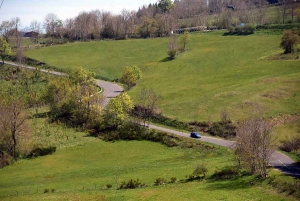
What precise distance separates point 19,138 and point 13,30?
141 meters

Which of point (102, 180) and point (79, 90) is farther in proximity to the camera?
point (79, 90)

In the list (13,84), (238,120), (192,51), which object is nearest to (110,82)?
(13,84)

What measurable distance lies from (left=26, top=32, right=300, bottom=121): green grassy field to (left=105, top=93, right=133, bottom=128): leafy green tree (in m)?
9.56

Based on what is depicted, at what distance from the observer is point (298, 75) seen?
8219 centimetres

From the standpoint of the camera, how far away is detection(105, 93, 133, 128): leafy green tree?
6262 cm

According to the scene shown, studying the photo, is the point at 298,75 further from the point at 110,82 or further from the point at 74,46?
the point at 74,46

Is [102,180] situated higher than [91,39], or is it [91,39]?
[91,39]

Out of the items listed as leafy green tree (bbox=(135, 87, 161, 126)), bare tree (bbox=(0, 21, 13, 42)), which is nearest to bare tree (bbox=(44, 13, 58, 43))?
bare tree (bbox=(0, 21, 13, 42))

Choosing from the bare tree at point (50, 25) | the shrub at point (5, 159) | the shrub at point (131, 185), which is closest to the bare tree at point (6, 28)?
the bare tree at point (50, 25)

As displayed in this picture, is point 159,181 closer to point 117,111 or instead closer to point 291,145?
point 291,145

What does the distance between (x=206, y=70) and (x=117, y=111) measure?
48.9 metres

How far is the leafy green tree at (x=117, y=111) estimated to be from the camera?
62.6m

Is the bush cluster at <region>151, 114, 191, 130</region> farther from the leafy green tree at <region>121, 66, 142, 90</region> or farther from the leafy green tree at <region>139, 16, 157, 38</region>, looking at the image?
the leafy green tree at <region>139, 16, 157, 38</region>

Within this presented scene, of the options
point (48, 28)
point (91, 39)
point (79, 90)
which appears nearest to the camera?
point (79, 90)
